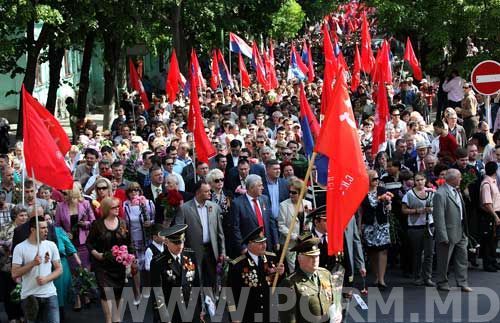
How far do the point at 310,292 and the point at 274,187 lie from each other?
228 inches

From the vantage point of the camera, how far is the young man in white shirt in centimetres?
1090

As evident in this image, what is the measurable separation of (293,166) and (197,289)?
19.4 feet

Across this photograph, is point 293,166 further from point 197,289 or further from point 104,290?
point 197,289

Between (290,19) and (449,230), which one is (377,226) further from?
(290,19)

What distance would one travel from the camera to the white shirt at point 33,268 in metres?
10.9

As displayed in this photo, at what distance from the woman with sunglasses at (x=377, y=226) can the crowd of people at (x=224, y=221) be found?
1cm

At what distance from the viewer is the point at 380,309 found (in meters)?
12.9

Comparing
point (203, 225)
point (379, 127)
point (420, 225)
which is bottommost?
point (420, 225)

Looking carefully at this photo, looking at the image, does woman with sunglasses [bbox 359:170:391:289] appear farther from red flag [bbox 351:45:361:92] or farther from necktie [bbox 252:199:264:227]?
red flag [bbox 351:45:361:92]

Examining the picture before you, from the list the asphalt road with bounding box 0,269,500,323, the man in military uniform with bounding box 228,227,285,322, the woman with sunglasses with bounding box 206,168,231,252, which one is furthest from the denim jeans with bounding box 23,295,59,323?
the woman with sunglasses with bounding box 206,168,231,252

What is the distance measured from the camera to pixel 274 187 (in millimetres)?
14109

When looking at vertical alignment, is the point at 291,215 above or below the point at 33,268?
above

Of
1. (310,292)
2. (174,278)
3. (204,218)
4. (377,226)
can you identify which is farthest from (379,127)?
(310,292)

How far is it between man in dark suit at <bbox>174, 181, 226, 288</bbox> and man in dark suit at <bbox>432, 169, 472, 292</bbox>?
285 centimetres
